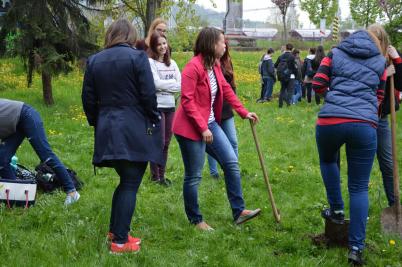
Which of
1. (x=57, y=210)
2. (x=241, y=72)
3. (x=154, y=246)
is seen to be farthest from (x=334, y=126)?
(x=241, y=72)

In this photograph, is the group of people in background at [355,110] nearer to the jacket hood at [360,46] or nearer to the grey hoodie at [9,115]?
the jacket hood at [360,46]

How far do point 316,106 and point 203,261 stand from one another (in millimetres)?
11891

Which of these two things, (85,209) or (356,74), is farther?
(85,209)

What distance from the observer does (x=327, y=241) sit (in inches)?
191

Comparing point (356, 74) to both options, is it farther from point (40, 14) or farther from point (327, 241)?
point (40, 14)

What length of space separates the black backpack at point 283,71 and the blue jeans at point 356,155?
11291 mm

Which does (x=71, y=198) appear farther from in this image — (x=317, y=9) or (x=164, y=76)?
(x=317, y=9)

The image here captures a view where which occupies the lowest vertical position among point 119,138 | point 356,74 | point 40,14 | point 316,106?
point 316,106

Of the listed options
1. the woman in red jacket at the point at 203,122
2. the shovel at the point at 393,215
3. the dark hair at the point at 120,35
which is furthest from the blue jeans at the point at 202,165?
the shovel at the point at 393,215

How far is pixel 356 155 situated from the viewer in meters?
4.32

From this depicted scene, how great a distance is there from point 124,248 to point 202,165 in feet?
3.76

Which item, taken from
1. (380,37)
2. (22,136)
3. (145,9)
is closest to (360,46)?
(380,37)

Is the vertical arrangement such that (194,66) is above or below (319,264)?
above

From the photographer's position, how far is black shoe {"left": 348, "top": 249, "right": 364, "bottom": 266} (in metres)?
4.38
